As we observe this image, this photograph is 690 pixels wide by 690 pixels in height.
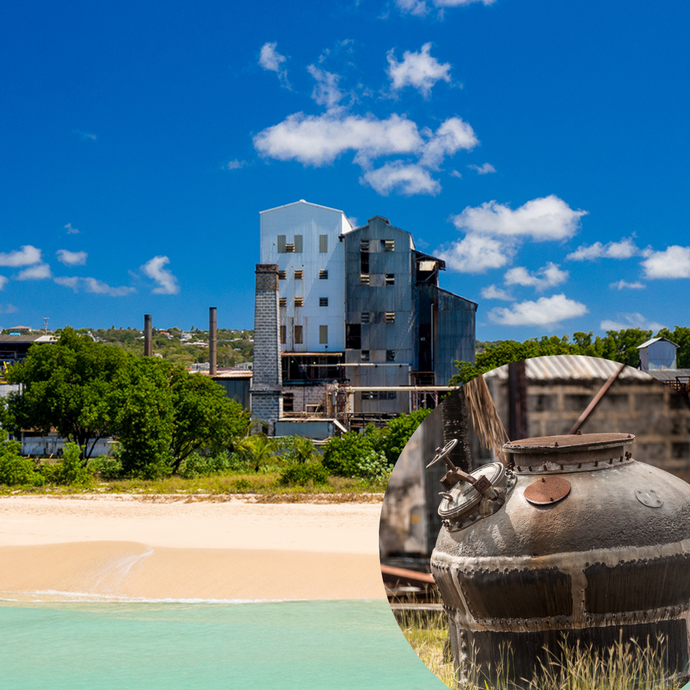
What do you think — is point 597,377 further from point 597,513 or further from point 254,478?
point 254,478

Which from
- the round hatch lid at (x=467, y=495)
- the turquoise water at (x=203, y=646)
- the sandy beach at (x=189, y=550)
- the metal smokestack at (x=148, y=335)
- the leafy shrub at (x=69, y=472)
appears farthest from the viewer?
the metal smokestack at (x=148, y=335)

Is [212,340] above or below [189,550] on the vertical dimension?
above

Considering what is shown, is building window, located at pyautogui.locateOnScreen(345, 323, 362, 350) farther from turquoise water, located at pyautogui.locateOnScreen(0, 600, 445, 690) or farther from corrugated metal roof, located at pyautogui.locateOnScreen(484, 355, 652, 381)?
corrugated metal roof, located at pyautogui.locateOnScreen(484, 355, 652, 381)

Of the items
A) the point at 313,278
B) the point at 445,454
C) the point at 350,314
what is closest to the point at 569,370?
the point at 445,454

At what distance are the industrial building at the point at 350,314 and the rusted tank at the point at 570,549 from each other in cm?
3777

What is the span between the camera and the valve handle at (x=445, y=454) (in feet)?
11.8

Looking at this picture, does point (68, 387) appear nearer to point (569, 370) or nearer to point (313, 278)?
point (313, 278)

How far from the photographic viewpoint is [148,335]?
2100 inches

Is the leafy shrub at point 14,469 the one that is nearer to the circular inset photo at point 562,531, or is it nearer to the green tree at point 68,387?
the green tree at point 68,387

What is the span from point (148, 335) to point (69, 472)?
28.4 metres

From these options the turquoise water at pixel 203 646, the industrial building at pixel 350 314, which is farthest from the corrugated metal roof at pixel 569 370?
the industrial building at pixel 350 314

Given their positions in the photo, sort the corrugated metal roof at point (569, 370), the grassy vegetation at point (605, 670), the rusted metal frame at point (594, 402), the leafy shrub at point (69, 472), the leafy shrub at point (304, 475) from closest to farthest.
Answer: the grassy vegetation at point (605, 670) → the rusted metal frame at point (594, 402) → the corrugated metal roof at point (569, 370) → the leafy shrub at point (304, 475) → the leafy shrub at point (69, 472)

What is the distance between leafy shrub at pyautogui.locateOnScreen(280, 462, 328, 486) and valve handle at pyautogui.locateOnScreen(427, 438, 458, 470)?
20.7 m

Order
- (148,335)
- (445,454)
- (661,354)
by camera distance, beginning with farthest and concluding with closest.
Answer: (148,335) < (661,354) < (445,454)
